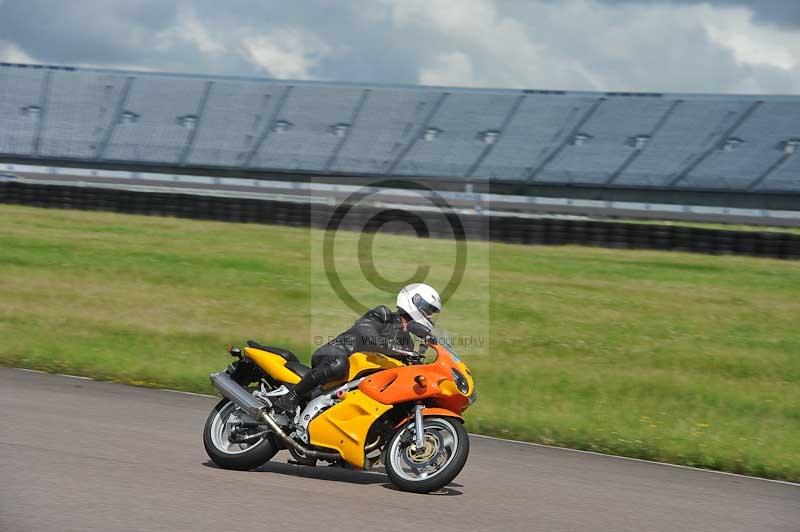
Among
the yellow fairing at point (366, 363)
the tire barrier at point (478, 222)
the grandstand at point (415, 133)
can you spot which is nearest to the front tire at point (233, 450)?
the yellow fairing at point (366, 363)

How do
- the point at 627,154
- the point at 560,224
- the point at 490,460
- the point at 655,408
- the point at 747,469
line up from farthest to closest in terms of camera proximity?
1. the point at 627,154
2. the point at 560,224
3. the point at 655,408
4. the point at 747,469
5. the point at 490,460

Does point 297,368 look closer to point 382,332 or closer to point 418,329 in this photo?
point 382,332

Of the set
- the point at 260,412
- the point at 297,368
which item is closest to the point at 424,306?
the point at 297,368

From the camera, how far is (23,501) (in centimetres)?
534

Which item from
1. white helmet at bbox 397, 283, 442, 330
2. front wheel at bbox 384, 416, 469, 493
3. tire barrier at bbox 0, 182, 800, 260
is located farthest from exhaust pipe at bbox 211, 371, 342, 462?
tire barrier at bbox 0, 182, 800, 260

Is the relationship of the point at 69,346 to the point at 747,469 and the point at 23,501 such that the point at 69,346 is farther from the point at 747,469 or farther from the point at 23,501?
the point at 747,469

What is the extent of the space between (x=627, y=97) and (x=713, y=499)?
140 feet

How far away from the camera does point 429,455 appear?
6.38 metres

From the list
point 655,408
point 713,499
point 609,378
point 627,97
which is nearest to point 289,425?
point 713,499

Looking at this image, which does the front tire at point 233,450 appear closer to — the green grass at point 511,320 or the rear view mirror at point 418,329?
the rear view mirror at point 418,329

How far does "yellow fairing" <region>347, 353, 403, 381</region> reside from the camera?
6.75 m

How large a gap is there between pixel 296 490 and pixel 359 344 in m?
1.12

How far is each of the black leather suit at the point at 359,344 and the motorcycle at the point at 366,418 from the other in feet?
0.25

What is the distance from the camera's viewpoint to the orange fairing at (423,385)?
6.38 m
